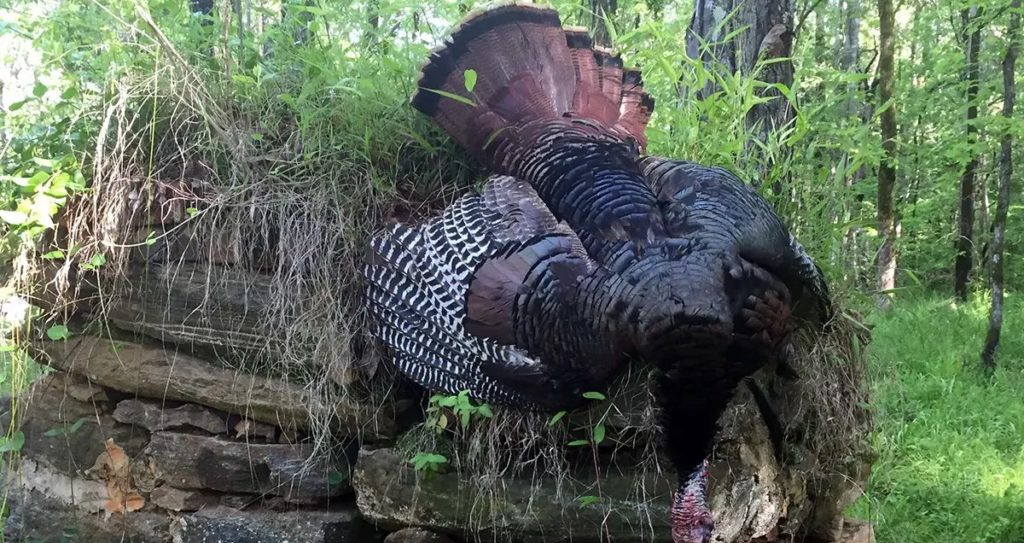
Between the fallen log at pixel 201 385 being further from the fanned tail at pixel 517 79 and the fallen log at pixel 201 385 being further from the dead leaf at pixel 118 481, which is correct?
the fanned tail at pixel 517 79

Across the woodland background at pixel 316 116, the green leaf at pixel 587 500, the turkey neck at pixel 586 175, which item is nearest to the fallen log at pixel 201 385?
the woodland background at pixel 316 116

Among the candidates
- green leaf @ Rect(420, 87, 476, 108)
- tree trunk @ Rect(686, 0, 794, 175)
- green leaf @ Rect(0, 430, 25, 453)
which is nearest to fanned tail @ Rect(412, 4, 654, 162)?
green leaf @ Rect(420, 87, 476, 108)

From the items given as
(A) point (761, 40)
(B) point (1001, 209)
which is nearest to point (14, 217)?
(A) point (761, 40)

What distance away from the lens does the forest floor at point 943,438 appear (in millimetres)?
3920

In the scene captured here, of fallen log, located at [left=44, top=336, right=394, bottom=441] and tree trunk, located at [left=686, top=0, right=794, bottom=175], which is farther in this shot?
tree trunk, located at [left=686, top=0, right=794, bottom=175]

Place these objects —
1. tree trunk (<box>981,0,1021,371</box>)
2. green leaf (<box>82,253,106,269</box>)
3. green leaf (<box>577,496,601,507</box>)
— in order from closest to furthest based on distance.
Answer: green leaf (<box>577,496,601,507</box>), green leaf (<box>82,253,106,269</box>), tree trunk (<box>981,0,1021,371</box>)

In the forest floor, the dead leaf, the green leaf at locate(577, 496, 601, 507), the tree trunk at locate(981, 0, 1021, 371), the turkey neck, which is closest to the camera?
the turkey neck

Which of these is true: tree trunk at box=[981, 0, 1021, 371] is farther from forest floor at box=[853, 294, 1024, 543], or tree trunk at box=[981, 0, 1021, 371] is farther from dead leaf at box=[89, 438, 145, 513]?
dead leaf at box=[89, 438, 145, 513]

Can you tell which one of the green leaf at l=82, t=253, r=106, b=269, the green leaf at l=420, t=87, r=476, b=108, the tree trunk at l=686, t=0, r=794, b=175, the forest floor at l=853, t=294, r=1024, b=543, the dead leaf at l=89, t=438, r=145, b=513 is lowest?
the forest floor at l=853, t=294, r=1024, b=543

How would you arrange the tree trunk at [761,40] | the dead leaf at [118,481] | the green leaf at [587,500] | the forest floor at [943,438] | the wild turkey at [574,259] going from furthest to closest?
the forest floor at [943,438], the tree trunk at [761,40], the dead leaf at [118,481], the green leaf at [587,500], the wild turkey at [574,259]

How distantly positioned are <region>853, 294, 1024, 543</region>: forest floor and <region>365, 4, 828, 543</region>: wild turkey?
3.31 feet

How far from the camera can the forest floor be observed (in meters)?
3.92

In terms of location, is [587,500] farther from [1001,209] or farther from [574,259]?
[1001,209]

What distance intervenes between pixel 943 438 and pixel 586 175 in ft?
15.4
